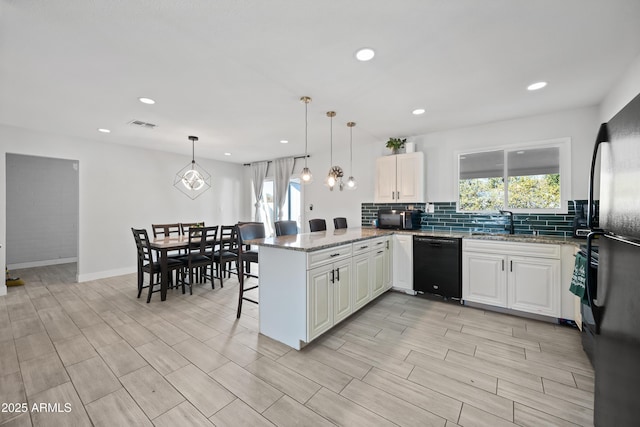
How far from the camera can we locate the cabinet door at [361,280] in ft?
9.62

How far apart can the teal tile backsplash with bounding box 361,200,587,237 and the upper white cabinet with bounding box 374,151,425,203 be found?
0.92 ft

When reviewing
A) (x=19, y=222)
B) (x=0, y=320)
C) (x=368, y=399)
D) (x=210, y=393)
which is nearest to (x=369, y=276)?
(x=368, y=399)

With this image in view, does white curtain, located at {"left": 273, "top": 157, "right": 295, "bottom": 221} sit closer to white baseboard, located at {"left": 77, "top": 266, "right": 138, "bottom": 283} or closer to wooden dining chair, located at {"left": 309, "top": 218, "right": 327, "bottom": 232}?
wooden dining chair, located at {"left": 309, "top": 218, "right": 327, "bottom": 232}

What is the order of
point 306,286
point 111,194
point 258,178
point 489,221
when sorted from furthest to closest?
1. point 258,178
2. point 111,194
3. point 489,221
4. point 306,286

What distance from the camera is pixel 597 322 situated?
1313 millimetres

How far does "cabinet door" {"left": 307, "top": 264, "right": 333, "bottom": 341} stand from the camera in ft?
7.59

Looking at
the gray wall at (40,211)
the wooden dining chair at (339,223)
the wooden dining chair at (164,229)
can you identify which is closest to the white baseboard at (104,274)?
the wooden dining chair at (164,229)

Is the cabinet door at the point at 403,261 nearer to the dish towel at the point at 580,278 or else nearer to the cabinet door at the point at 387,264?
the cabinet door at the point at 387,264

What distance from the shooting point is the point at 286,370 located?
2070mm

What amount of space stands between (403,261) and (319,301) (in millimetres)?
1837

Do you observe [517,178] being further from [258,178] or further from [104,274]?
[104,274]

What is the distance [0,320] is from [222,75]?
3727mm

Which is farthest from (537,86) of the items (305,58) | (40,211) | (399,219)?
(40,211)

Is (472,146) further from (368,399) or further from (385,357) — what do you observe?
(368,399)
